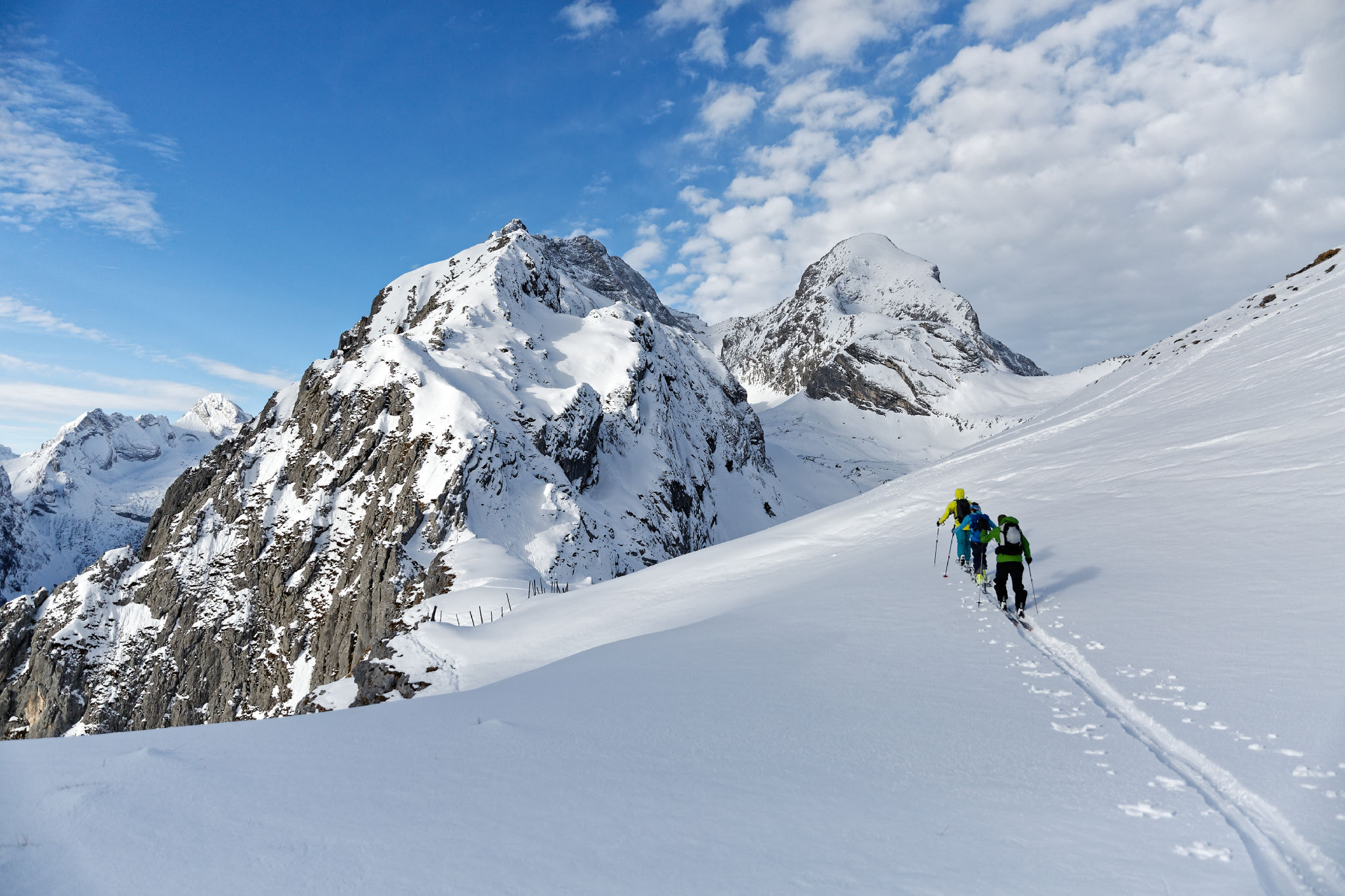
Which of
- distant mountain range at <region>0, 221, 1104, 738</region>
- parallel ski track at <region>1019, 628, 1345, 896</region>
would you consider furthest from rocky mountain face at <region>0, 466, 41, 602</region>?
parallel ski track at <region>1019, 628, 1345, 896</region>

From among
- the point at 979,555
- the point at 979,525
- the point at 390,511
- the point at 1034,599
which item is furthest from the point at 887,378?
the point at 1034,599

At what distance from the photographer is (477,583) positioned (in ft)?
110

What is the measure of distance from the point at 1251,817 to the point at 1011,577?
247 inches

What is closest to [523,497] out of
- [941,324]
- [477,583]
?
[477,583]

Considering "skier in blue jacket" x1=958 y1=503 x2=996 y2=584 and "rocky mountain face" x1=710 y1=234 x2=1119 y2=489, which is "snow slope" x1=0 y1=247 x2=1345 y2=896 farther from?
"rocky mountain face" x1=710 y1=234 x2=1119 y2=489

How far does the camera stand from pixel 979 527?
1217 centimetres

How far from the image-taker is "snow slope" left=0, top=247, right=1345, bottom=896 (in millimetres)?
3303

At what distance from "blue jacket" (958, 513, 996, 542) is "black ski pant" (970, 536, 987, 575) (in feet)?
0.29

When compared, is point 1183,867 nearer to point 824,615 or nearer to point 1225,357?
point 824,615

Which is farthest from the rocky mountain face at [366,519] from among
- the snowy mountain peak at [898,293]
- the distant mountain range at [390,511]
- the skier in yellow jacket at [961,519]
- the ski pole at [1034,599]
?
the snowy mountain peak at [898,293]

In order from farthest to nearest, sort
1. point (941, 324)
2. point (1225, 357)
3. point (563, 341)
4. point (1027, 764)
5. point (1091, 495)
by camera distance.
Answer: point (941, 324)
point (563, 341)
point (1225, 357)
point (1091, 495)
point (1027, 764)

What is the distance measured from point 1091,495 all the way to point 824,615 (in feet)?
30.0

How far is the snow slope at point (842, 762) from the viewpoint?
10.8 ft

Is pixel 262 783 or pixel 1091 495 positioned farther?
pixel 1091 495
